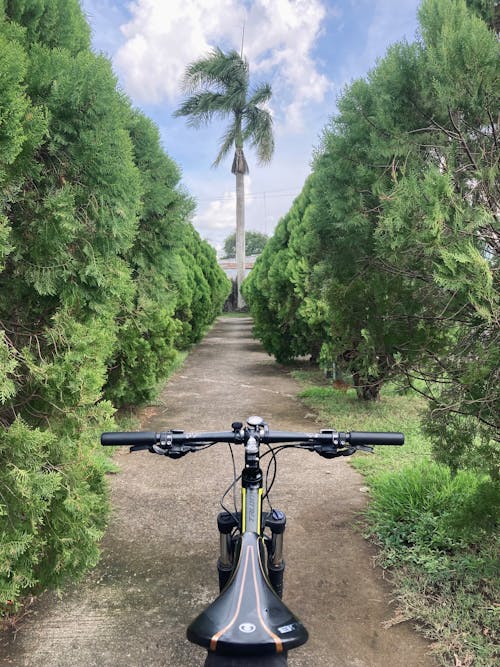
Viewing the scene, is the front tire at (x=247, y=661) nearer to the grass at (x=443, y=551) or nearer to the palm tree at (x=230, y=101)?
the grass at (x=443, y=551)

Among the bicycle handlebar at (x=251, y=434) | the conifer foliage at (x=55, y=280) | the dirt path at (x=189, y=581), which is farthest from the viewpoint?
the dirt path at (x=189, y=581)

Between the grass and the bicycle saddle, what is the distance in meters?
1.63

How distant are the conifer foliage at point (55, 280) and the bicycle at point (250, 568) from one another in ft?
2.64

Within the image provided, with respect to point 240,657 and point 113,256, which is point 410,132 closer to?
point 113,256

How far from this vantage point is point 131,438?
5.78ft

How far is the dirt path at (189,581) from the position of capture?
241 cm

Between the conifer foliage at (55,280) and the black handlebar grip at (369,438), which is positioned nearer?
the black handlebar grip at (369,438)

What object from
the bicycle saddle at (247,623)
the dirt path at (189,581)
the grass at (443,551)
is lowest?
the dirt path at (189,581)

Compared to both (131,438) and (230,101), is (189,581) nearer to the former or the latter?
(131,438)

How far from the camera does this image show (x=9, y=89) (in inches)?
78.9

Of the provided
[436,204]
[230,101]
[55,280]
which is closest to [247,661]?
[55,280]

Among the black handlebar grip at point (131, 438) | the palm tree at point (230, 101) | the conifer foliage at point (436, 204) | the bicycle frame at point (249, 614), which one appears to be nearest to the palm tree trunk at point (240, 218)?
the palm tree at point (230, 101)

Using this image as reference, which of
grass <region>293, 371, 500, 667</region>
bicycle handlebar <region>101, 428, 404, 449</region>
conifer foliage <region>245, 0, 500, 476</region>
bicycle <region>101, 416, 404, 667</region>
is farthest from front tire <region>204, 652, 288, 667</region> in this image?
conifer foliage <region>245, 0, 500, 476</region>

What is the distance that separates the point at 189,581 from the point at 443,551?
5.64 feet
